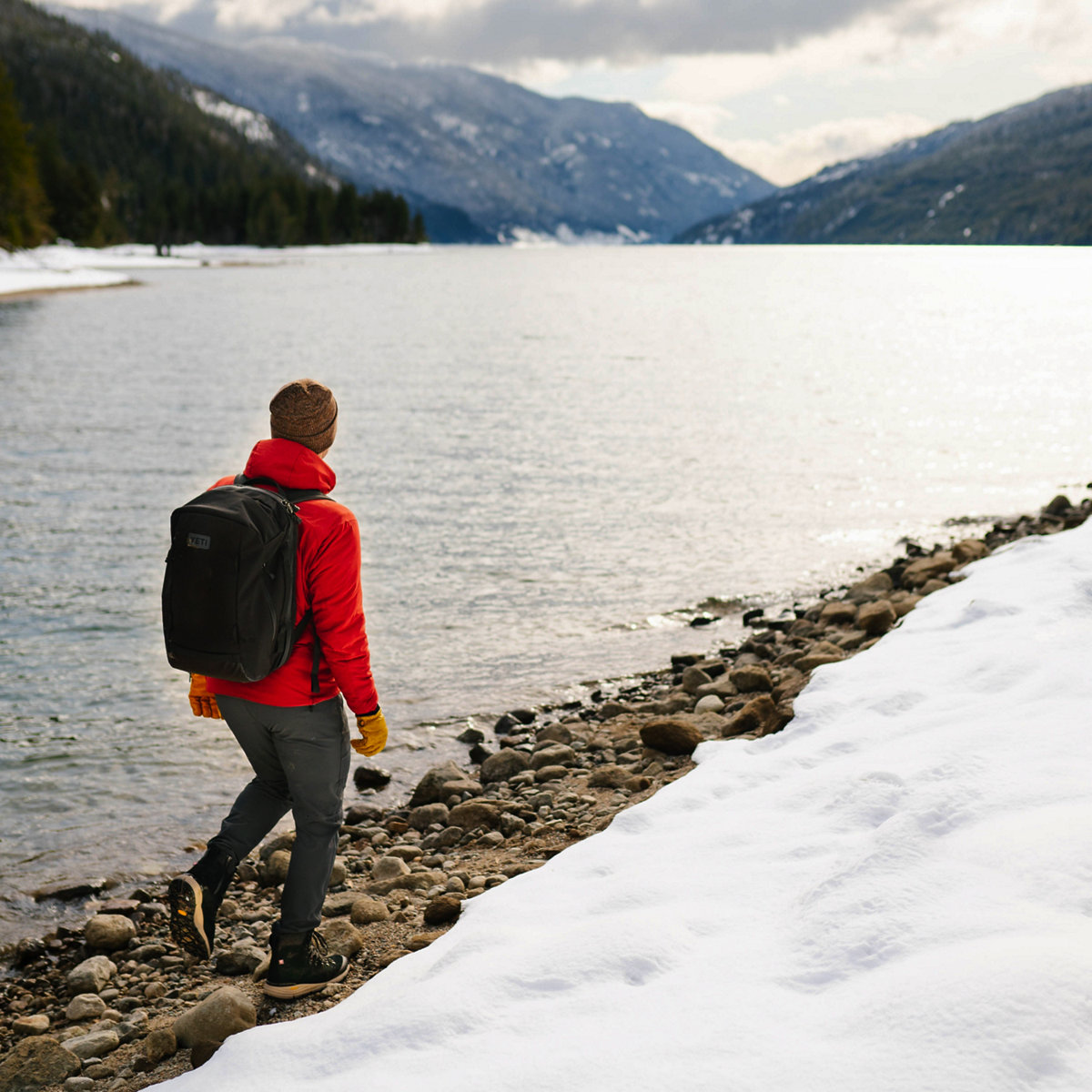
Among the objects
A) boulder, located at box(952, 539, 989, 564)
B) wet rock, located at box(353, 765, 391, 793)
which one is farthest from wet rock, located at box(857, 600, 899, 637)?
wet rock, located at box(353, 765, 391, 793)

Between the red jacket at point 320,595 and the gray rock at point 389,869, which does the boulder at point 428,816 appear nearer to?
the gray rock at point 389,869

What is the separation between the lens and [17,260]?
85375 mm

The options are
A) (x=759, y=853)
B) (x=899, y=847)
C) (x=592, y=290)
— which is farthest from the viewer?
(x=592, y=290)

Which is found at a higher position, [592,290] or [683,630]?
[592,290]

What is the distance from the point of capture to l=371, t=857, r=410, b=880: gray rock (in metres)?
6.86

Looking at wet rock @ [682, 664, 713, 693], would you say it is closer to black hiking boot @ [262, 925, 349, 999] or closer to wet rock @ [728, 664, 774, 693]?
wet rock @ [728, 664, 774, 693]

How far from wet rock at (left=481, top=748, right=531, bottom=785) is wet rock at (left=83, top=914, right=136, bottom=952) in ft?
10.5

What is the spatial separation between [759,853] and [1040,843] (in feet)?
4.62

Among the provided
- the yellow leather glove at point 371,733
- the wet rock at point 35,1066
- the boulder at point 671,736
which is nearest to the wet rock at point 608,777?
the boulder at point 671,736

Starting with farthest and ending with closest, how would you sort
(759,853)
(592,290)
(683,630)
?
(592,290) → (683,630) → (759,853)

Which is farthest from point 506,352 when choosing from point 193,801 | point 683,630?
point 193,801

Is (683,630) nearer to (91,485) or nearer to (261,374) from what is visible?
(91,485)

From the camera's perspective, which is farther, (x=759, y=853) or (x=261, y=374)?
(x=261, y=374)

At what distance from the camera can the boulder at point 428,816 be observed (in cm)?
788
